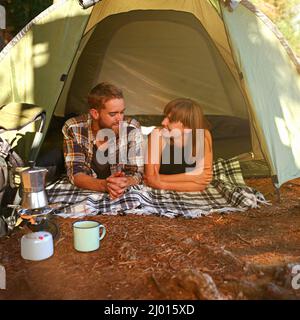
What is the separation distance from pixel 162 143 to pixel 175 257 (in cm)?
114

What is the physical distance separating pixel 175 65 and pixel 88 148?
5.92 ft

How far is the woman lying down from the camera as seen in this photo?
3.31 meters

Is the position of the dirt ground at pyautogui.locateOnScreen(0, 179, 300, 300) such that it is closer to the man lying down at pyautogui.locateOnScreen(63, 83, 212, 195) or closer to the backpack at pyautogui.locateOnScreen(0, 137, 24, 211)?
the backpack at pyautogui.locateOnScreen(0, 137, 24, 211)

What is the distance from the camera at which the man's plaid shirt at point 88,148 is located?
10.6 feet

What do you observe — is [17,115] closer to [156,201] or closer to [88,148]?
[88,148]

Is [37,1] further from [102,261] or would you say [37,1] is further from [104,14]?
[102,261]

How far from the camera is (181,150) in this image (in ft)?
11.2

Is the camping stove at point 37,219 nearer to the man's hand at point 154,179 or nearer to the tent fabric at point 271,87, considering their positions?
the man's hand at point 154,179

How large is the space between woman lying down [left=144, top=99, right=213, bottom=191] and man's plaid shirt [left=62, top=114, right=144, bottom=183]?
0.32 feet

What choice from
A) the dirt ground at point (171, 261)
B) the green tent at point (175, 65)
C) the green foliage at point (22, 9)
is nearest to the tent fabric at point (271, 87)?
the green tent at point (175, 65)

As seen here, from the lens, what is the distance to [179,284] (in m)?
1.92

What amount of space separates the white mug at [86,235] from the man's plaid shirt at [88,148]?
86cm

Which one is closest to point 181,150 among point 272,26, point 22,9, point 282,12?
point 272,26

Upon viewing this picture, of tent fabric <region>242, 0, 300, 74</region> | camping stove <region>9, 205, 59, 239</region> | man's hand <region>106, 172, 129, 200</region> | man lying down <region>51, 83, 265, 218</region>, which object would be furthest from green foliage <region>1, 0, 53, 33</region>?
camping stove <region>9, 205, 59, 239</region>
